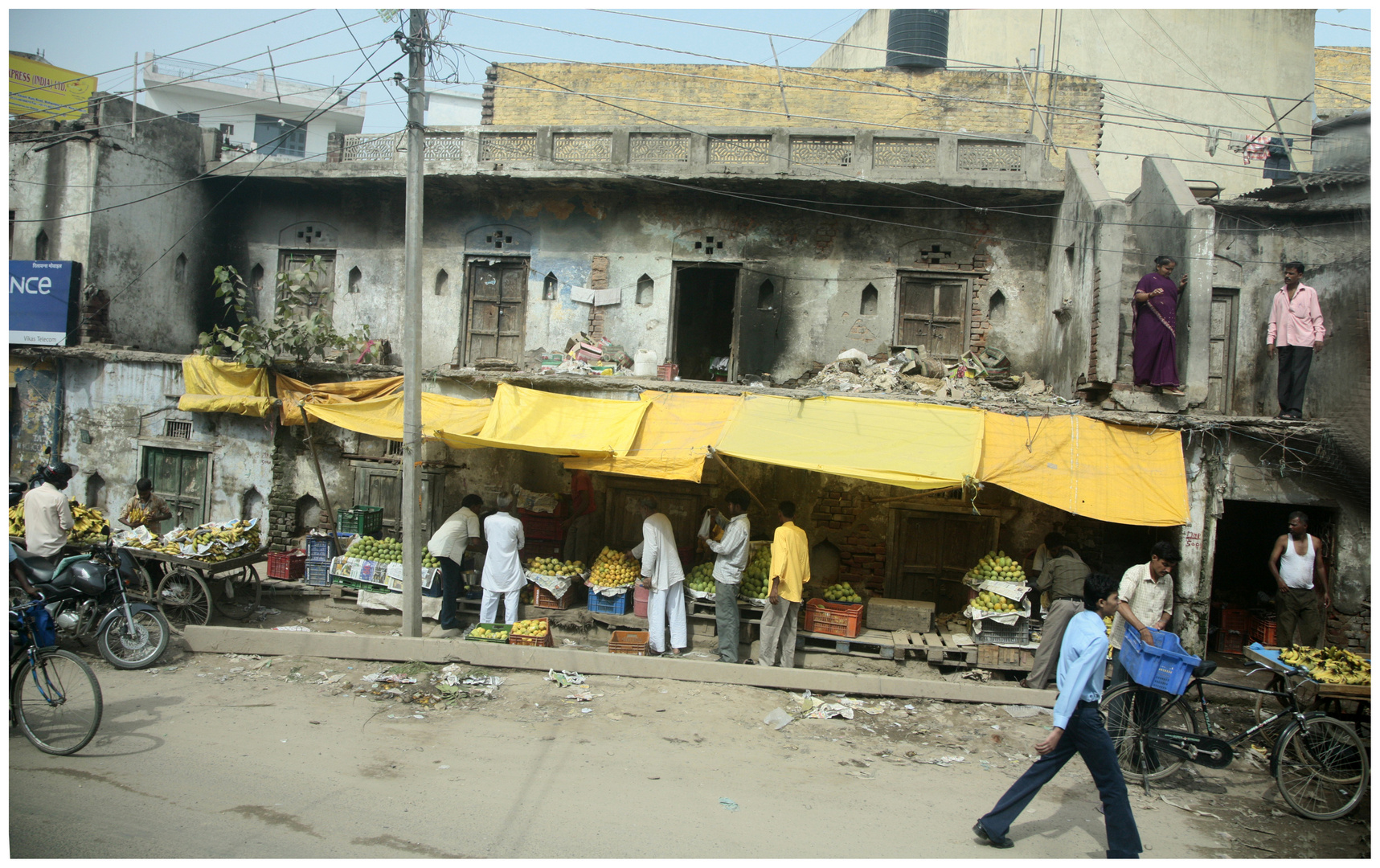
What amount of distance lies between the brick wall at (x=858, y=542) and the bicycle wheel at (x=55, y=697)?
7.67m

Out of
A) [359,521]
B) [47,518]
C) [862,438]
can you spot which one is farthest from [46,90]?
[862,438]

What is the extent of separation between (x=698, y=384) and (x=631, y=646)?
10.6 feet

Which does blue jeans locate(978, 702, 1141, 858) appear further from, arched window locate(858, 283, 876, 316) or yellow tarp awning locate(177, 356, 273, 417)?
yellow tarp awning locate(177, 356, 273, 417)

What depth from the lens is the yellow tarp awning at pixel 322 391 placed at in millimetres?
10414

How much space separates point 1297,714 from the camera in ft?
19.6

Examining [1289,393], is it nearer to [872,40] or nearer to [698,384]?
A: [698,384]

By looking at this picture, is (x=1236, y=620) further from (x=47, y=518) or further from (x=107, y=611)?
(x=47, y=518)

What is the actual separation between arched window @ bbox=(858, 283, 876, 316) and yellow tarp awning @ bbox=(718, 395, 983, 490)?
3591 millimetres

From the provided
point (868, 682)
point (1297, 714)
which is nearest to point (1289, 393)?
point (1297, 714)

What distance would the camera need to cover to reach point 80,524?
359 inches

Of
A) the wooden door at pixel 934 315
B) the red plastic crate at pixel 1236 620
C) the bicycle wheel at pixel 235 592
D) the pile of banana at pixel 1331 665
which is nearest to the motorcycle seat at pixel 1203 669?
the pile of banana at pixel 1331 665

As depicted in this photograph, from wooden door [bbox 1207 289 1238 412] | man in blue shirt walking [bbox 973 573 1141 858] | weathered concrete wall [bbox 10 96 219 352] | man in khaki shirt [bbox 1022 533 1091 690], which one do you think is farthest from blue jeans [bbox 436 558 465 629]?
wooden door [bbox 1207 289 1238 412]

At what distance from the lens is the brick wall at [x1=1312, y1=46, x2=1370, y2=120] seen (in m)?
18.6

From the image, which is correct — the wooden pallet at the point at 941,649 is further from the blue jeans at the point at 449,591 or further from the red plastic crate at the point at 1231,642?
the blue jeans at the point at 449,591
